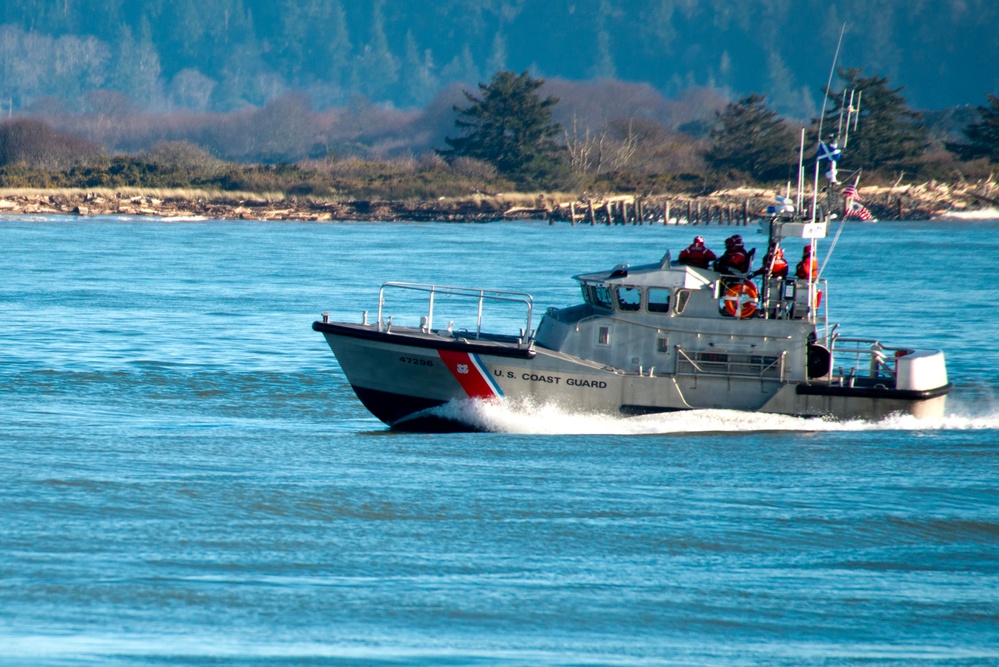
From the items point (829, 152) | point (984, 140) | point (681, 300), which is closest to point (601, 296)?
point (681, 300)

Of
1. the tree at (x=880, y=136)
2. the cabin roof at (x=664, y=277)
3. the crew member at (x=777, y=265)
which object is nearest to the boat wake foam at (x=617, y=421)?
the cabin roof at (x=664, y=277)

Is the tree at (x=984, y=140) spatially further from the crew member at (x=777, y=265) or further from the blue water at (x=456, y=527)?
the crew member at (x=777, y=265)

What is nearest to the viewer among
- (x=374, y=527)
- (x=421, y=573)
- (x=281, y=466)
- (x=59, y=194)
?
(x=421, y=573)

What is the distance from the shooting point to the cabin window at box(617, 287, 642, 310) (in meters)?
17.6

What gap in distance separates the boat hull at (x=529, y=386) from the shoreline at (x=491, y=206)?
67.9 meters

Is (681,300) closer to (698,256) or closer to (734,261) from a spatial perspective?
(698,256)

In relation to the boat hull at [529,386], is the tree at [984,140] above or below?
above

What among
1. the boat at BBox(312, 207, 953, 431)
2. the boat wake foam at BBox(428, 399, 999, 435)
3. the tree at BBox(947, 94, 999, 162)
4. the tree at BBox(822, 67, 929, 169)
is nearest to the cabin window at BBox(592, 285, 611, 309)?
the boat at BBox(312, 207, 953, 431)

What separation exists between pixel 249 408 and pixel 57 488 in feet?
20.4

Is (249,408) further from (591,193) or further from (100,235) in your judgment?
(591,193)

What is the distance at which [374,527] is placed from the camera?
12914 mm

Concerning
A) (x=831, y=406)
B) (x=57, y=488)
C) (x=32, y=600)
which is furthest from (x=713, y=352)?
(x=32, y=600)

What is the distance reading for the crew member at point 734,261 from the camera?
17734mm

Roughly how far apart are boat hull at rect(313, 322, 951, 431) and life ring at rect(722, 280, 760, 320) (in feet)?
3.15
